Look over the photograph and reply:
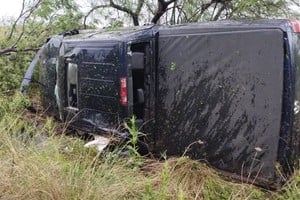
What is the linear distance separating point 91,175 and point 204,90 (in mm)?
1417

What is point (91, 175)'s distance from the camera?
3248 millimetres

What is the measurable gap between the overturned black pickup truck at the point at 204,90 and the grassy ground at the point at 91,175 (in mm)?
236

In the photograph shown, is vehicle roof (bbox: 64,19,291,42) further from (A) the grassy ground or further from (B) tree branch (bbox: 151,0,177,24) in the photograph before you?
(B) tree branch (bbox: 151,0,177,24)

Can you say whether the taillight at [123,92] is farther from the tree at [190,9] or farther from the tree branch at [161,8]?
the tree branch at [161,8]

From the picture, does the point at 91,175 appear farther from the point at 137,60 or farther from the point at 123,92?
the point at 137,60

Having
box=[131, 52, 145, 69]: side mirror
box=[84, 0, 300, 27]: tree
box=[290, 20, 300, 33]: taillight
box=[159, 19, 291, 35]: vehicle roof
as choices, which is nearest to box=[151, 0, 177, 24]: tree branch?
box=[84, 0, 300, 27]: tree

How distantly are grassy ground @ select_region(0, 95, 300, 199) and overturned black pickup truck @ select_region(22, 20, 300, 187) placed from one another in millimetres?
236

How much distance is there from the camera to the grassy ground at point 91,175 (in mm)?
3062

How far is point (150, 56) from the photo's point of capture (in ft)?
14.4

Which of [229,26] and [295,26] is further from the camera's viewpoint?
[229,26]

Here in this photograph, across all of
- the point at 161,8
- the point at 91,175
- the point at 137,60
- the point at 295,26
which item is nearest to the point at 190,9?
the point at 161,8

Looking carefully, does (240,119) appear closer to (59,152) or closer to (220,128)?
(220,128)

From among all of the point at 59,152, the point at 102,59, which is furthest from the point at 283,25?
the point at 59,152

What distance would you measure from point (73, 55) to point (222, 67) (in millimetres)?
2013
